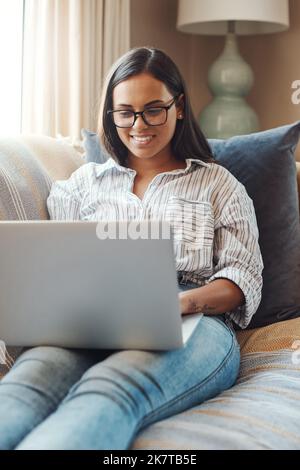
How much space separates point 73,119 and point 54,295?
1679 mm

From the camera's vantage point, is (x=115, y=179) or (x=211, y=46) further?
(x=211, y=46)

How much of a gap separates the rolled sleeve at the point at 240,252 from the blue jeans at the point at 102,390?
0.58ft

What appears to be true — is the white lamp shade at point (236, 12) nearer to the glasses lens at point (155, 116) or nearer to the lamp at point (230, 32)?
the lamp at point (230, 32)

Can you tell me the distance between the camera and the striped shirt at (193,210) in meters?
1.66

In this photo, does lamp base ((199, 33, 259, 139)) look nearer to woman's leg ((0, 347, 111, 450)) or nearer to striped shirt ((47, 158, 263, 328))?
striped shirt ((47, 158, 263, 328))

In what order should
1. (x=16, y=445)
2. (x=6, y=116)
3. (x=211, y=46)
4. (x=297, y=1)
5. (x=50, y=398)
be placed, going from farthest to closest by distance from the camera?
(x=211, y=46), (x=297, y=1), (x=6, y=116), (x=50, y=398), (x=16, y=445)

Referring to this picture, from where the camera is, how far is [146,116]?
1743 millimetres

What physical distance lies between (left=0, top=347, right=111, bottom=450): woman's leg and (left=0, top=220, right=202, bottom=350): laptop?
2.0 inches

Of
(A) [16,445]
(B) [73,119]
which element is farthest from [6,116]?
(A) [16,445]

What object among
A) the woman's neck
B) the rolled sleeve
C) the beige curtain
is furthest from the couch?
the beige curtain

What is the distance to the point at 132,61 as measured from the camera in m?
1.77

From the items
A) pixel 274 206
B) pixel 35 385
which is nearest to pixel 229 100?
pixel 274 206

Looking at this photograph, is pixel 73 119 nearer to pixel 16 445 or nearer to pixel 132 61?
pixel 132 61

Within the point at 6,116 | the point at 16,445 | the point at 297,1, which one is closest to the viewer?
the point at 16,445
